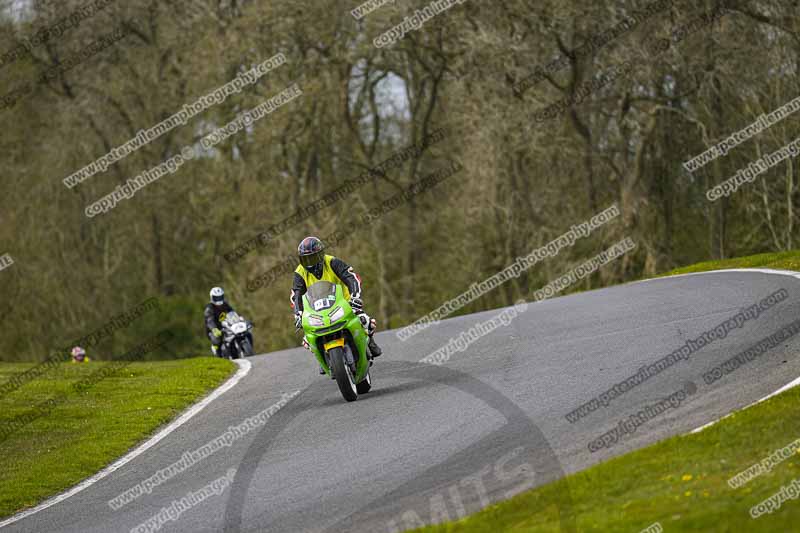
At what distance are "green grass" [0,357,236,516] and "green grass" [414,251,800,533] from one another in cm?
603

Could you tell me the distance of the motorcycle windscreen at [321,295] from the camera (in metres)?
13.4

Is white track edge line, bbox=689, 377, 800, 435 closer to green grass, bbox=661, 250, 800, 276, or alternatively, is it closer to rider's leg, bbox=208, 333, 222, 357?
green grass, bbox=661, 250, 800, 276

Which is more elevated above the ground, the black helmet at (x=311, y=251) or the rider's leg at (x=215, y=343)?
the rider's leg at (x=215, y=343)

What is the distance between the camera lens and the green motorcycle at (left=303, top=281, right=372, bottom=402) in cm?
1322

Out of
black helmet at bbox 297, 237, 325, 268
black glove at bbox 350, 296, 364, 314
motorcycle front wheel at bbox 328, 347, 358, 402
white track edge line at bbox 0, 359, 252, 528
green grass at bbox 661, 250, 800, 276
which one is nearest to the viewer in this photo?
white track edge line at bbox 0, 359, 252, 528

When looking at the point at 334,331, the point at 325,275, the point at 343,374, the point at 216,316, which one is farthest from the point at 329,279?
the point at 216,316

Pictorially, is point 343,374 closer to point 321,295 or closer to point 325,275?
point 321,295

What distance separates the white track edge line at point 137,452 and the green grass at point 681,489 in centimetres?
488

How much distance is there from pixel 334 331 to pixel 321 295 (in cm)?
51

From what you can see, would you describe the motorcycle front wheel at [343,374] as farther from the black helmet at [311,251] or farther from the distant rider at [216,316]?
the distant rider at [216,316]

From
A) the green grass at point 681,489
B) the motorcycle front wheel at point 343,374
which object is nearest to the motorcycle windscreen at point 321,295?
the motorcycle front wheel at point 343,374

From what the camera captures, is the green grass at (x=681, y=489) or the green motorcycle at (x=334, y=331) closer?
the green grass at (x=681, y=489)

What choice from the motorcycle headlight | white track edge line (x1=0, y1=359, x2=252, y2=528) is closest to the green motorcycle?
the motorcycle headlight

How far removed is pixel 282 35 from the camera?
42438 millimetres
